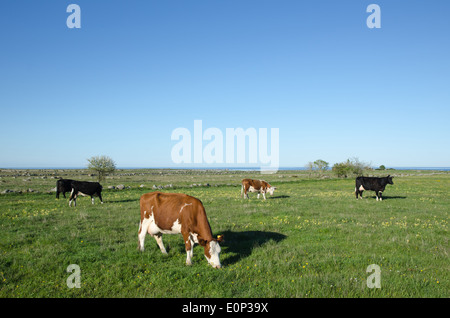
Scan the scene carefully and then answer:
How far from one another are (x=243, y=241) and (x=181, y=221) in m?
3.25

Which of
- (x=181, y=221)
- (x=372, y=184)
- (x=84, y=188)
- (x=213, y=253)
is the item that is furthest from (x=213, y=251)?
(x=372, y=184)

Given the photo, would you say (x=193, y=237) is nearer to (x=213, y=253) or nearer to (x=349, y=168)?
(x=213, y=253)

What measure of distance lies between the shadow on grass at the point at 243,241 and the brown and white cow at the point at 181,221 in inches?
39.4

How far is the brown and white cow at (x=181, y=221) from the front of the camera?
7703mm

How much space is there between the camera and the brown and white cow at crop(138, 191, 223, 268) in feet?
25.3

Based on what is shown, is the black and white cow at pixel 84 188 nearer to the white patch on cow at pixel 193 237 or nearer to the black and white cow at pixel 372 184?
the white patch on cow at pixel 193 237

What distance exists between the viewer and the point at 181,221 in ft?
27.3

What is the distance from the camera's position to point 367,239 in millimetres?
10727

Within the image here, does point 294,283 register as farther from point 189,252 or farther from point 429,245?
point 429,245

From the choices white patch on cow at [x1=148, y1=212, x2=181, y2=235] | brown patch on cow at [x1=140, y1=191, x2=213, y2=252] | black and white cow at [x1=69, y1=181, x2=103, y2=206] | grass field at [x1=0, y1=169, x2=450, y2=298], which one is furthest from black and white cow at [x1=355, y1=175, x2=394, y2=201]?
black and white cow at [x1=69, y1=181, x2=103, y2=206]

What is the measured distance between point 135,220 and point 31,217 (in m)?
6.14

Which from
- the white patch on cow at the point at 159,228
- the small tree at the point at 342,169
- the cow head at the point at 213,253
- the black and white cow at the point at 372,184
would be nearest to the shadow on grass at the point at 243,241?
the cow head at the point at 213,253
